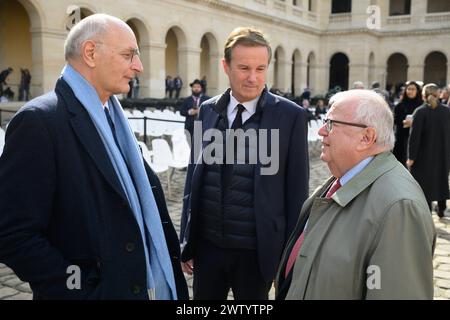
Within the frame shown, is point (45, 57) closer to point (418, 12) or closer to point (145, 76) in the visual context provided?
point (145, 76)

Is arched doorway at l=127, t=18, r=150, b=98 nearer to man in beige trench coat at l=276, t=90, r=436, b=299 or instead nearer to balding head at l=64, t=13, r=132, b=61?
balding head at l=64, t=13, r=132, b=61

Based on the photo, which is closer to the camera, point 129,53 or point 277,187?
point 129,53

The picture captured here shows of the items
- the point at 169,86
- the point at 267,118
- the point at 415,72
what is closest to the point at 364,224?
the point at 267,118

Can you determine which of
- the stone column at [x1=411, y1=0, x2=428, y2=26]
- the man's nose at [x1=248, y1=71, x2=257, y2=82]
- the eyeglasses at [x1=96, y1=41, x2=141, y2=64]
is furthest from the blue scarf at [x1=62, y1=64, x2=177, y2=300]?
the stone column at [x1=411, y1=0, x2=428, y2=26]

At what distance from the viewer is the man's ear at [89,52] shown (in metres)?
1.89

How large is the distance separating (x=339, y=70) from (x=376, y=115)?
126 ft

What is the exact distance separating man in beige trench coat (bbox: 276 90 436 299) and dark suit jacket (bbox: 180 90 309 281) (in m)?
0.42

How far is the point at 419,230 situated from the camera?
4.83ft

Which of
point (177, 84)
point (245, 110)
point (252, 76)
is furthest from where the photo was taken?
point (177, 84)

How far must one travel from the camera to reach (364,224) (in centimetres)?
156

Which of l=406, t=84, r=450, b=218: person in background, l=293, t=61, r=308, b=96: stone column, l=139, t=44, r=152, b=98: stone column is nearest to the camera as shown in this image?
l=406, t=84, r=450, b=218: person in background

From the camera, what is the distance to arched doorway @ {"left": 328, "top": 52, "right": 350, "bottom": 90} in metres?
37.8

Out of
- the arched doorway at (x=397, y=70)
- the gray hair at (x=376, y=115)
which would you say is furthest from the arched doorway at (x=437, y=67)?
the gray hair at (x=376, y=115)

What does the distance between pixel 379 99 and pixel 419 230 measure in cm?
57
